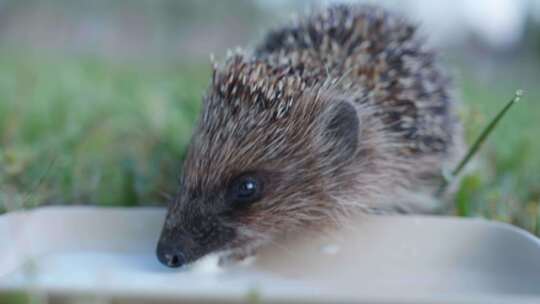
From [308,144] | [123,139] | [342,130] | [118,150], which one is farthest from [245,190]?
[123,139]

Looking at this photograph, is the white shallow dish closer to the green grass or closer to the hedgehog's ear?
the green grass

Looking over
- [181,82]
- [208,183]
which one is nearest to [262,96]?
[208,183]

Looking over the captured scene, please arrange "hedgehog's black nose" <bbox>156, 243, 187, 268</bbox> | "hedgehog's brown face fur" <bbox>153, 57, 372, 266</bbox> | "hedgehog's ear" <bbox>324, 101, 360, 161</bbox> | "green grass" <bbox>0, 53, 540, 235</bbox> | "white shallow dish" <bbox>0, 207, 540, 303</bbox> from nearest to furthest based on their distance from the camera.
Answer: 1. "white shallow dish" <bbox>0, 207, 540, 303</bbox>
2. "hedgehog's black nose" <bbox>156, 243, 187, 268</bbox>
3. "hedgehog's brown face fur" <bbox>153, 57, 372, 266</bbox>
4. "hedgehog's ear" <bbox>324, 101, 360, 161</bbox>
5. "green grass" <bbox>0, 53, 540, 235</bbox>

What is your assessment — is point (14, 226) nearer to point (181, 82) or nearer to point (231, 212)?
point (231, 212)

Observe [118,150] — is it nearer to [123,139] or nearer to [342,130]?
[123,139]

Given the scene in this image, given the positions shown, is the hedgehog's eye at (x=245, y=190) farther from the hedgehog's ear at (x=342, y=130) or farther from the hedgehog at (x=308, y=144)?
the hedgehog's ear at (x=342, y=130)

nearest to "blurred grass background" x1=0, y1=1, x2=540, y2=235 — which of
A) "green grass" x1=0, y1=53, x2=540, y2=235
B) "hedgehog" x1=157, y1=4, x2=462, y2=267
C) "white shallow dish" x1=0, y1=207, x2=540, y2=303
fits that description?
"green grass" x1=0, y1=53, x2=540, y2=235
